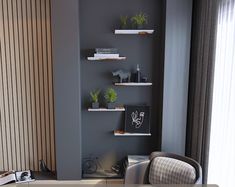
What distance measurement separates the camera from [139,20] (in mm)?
2617

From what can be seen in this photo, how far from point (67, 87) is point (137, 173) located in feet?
3.73

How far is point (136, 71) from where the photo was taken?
2.81 meters

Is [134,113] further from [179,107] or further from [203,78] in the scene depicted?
[203,78]

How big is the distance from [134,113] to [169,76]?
607mm

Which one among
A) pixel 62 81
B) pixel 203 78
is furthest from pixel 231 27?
pixel 62 81

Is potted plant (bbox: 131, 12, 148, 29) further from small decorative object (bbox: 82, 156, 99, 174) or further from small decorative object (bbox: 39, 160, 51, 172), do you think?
small decorative object (bbox: 39, 160, 51, 172)

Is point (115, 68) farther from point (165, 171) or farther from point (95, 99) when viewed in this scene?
point (165, 171)

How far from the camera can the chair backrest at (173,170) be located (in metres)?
2.03

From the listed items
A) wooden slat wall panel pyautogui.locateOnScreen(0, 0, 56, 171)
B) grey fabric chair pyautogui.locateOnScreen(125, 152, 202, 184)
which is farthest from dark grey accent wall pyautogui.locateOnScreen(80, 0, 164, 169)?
grey fabric chair pyautogui.locateOnScreen(125, 152, 202, 184)

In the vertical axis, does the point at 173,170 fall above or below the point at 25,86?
below

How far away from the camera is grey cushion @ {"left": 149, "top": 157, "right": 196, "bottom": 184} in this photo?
2.04 meters

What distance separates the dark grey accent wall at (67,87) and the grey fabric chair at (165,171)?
74 cm

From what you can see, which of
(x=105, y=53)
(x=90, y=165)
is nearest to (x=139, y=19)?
(x=105, y=53)

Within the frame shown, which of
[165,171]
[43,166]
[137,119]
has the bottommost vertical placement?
[43,166]
